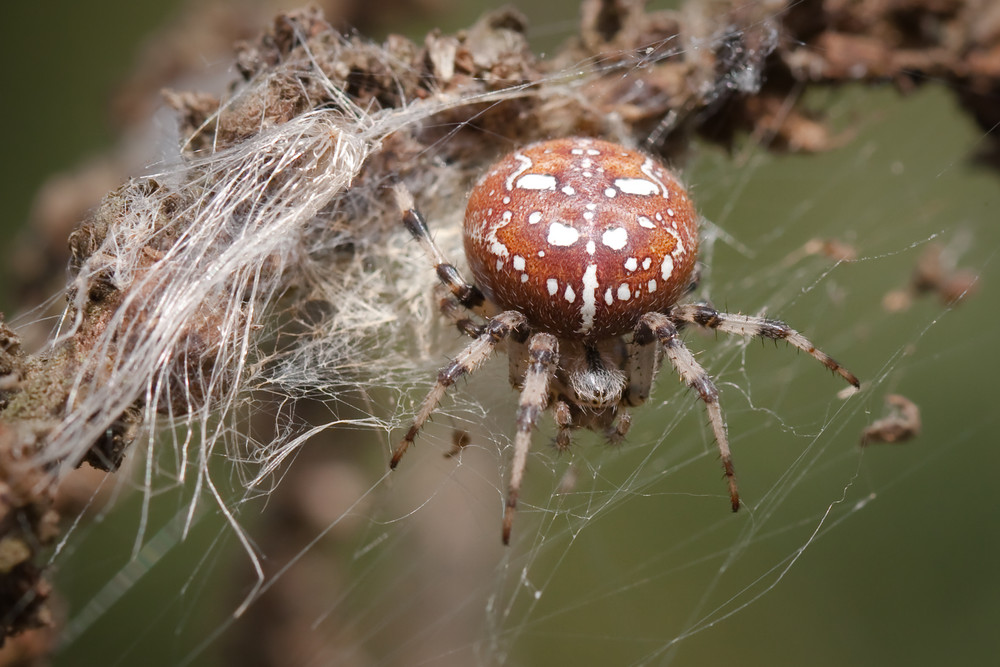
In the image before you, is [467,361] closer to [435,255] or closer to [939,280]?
[435,255]

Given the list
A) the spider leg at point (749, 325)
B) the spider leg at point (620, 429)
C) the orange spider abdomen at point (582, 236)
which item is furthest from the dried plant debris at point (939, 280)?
the spider leg at point (620, 429)

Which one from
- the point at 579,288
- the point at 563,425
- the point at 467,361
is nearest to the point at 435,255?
the point at 467,361

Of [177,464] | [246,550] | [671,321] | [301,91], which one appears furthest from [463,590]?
[301,91]

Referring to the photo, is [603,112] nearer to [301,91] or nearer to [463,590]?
[301,91]

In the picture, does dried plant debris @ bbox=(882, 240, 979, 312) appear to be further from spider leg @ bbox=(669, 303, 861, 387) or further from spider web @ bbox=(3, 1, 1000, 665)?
spider leg @ bbox=(669, 303, 861, 387)

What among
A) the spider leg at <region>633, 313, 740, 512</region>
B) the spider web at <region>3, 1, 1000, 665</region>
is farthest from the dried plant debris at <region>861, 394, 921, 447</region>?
the spider leg at <region>633, 313, 740, 512</region>

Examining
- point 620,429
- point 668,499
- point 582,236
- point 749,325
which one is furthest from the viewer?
point 668,499
